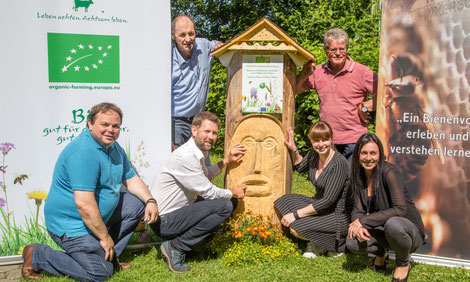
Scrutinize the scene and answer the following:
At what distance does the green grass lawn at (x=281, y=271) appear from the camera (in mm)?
3609

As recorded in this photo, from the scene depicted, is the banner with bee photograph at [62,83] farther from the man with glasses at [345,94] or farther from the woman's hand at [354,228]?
the woman's hand at [354,228]

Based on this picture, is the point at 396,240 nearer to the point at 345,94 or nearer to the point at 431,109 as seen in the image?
the point at 431,109

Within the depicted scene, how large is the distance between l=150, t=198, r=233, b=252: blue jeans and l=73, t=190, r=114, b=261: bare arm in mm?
527

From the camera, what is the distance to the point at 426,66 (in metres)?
3.82

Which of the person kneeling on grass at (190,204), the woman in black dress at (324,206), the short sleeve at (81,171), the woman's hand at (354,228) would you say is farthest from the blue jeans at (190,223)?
the woman's hand at (354,228)

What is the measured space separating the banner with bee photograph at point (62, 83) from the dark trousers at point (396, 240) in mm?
2282

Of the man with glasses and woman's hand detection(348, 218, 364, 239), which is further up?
the man with glasses

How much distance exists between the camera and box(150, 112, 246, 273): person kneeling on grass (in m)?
3.81

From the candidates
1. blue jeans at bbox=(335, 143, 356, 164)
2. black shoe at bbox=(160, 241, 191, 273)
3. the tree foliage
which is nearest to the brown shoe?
black shoe at bbox=(160, 241, 191, 273)

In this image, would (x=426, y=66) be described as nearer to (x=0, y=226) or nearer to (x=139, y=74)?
(x=139, y=74)

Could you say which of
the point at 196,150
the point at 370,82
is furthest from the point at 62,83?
the point at 370,82

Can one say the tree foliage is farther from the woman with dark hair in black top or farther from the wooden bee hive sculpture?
the woman with dark hair in black top

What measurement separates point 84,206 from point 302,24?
666 centimetres

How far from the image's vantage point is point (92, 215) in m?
3.36
